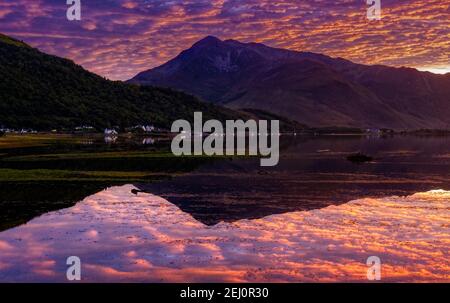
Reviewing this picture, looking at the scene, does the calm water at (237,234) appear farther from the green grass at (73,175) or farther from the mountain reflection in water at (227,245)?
the green grass at (73,175)

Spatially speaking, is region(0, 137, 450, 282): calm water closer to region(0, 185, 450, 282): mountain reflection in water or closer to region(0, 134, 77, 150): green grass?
region(0, 185, 450, 282): mountain reflection in water

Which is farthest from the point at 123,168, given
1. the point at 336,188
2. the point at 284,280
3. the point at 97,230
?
the point at 284,280

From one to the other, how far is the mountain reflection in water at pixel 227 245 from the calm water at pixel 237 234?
0.15 ft

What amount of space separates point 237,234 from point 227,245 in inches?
119

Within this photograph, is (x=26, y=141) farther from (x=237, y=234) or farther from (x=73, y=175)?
(x=237, y=234)

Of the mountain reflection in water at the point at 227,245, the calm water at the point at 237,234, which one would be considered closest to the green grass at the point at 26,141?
the calm water at the point at 237,234

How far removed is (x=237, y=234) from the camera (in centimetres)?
3325

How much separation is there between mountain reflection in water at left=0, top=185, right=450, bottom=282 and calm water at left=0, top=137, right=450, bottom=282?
0.15 ft

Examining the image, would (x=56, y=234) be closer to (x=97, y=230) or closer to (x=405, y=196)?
(x=97, y=230)

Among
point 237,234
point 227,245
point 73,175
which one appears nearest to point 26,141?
point 73,175

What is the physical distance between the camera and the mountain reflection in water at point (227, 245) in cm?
2494
